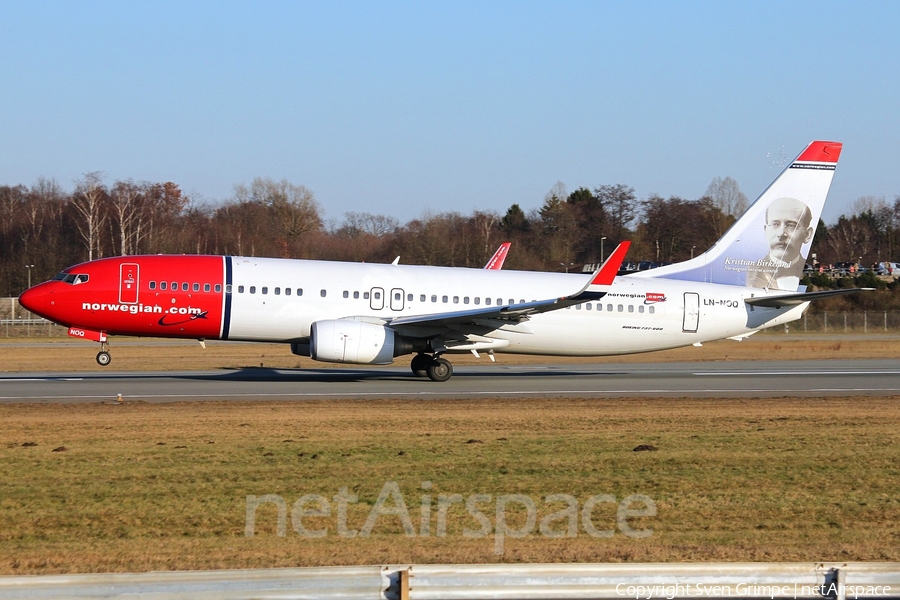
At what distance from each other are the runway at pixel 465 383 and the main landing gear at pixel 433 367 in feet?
1.01

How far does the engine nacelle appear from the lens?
24.0 meters

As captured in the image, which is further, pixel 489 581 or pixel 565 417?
pixel 565 417

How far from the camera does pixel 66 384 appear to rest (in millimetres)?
24375

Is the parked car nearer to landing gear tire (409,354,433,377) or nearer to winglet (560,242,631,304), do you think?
winglet (560,242,631,304)

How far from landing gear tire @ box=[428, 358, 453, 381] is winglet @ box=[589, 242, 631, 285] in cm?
462

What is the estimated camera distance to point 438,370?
26266mm

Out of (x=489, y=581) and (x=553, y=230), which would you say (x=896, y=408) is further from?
(x=553, y=230)

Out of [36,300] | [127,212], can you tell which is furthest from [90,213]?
[36,300]

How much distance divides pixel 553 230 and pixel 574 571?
98.1m

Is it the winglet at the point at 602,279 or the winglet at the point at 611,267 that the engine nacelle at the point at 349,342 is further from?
the winglet at the point at 611,267

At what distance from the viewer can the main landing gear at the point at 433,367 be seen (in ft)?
86.1

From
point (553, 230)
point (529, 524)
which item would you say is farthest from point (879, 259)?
point (529, 524)

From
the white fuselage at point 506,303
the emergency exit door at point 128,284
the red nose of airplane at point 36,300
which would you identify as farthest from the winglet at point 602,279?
the red nose of airplane at point 36,300

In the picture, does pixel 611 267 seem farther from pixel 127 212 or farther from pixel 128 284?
pixel 127 212
